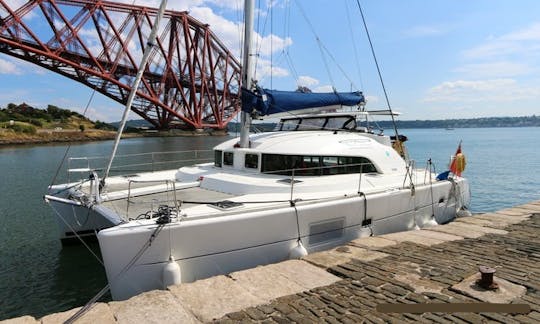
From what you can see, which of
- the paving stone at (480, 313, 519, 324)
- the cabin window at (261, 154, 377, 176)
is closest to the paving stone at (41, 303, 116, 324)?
the paving stone at (480, 313, 519, 324)

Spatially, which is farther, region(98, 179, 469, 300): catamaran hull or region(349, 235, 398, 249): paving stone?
region(349, 235, 398, 249): paving stone

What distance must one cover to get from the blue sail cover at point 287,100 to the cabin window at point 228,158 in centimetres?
118

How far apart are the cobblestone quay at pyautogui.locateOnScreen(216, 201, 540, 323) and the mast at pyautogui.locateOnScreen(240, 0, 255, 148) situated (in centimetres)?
380

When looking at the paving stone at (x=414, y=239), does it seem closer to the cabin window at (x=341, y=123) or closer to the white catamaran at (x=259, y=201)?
the white catamaran at (x=259, y=201)

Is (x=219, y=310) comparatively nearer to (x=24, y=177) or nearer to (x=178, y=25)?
(x=24, y=177)

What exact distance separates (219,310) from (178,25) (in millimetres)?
59369

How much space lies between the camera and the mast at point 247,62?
8.99 meters

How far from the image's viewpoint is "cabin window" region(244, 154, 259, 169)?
857cm

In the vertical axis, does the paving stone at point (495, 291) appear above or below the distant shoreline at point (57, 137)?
above

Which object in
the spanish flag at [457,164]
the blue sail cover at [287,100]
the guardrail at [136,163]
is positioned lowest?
the guardrail at [136,163]

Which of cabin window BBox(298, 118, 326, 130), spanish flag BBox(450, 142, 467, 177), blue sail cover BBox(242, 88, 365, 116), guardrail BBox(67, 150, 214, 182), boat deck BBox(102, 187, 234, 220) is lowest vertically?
guardrail BBox(67, 150, 214, 182)

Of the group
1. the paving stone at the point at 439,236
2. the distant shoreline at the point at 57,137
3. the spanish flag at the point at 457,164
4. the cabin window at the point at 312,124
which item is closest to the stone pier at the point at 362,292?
the paving stone at the point at 439,236

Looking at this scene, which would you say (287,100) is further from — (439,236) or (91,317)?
(91,317)

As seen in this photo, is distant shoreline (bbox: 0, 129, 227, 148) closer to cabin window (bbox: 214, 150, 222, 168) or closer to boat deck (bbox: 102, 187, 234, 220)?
cabin window (bbox: 214, 150, 222, 168)
